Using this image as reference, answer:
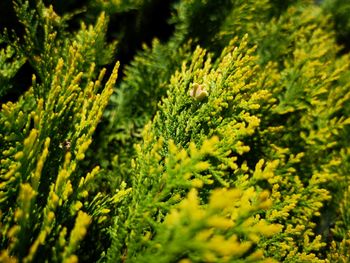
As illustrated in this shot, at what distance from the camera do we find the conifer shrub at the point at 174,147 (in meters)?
1.23

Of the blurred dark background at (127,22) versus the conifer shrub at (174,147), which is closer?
the conifer shrub at (174,147)

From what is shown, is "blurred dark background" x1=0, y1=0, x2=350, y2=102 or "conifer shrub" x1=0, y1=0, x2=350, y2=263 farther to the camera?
"blurred dark background" x1=0, y1=0, x2=350, y2=102

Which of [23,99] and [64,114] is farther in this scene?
[23,99]

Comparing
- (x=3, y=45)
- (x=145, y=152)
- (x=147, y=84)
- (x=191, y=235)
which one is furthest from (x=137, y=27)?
(x=191, y=235)

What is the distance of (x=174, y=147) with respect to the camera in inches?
50.6

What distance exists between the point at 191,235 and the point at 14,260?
78 centimetres

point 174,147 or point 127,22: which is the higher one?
point 127,22

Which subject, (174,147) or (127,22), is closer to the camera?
(174,147)

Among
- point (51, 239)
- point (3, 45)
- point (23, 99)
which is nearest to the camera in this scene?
point (51, 239)

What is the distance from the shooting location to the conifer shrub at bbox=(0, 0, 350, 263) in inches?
48.4

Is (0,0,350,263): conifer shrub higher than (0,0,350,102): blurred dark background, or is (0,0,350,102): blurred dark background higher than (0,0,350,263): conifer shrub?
(0,0,350,102): blurred dark background

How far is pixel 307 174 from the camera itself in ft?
7.90

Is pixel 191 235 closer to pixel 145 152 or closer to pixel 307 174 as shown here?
pixel 145 152

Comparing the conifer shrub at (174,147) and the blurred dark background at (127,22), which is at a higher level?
the blurred dark background at (127,22)
